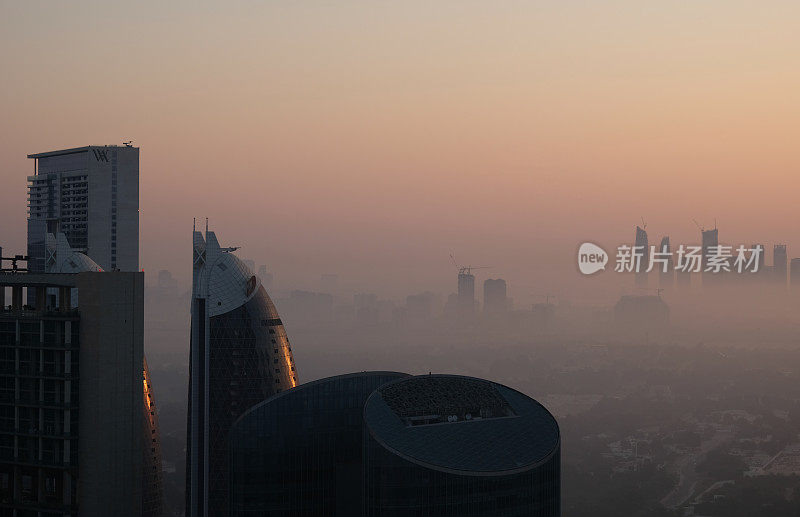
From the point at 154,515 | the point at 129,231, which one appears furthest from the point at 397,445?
the point at 129,231

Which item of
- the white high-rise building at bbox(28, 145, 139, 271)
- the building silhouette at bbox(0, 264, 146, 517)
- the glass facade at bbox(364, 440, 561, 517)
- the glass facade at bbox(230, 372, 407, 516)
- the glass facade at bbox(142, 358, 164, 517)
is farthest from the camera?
the white high-rise building at bbox(28, 145, 139, 271)

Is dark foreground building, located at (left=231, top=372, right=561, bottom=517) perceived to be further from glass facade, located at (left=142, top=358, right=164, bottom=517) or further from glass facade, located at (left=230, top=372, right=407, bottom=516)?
glass facade, located at (left=142, top=358, right=164, bottom=517)

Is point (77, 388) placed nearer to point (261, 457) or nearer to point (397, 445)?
point (261, 457)

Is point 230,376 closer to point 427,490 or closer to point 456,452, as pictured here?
point 456,452

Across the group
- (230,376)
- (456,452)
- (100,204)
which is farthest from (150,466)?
(100,204)

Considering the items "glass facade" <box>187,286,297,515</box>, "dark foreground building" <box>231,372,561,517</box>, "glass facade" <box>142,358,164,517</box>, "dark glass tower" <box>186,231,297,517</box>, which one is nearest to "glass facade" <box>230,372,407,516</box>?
"dark foreground building" <box>231,372,561,517</box>

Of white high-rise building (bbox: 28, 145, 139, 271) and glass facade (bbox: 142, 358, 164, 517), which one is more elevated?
white high-rise building (bbox: 28, 145, 139, 271)
